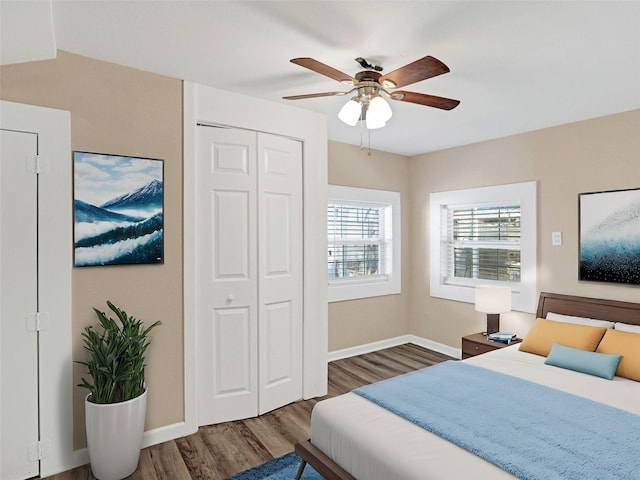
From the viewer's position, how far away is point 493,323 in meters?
3.84

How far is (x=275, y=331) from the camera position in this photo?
3.20 metres

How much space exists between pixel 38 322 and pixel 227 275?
1.22 m

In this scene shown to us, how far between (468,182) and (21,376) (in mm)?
4388

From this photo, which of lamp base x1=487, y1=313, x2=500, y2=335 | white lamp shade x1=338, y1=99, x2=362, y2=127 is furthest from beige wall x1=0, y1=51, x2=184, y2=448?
lamp base x1=487, y1=313, x2=500, y2=335

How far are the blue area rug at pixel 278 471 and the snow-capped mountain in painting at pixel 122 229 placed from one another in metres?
1.50

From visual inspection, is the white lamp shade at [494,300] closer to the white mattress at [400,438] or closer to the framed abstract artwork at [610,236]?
the framed abstract artwork at [610,236]

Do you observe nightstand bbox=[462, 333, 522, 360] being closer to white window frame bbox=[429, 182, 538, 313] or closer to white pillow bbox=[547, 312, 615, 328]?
white pillow bbox=[547, 312, 615, 328]

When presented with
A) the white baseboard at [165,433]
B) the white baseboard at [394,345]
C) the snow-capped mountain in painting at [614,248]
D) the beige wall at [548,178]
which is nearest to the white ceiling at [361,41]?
the beige wall at [548,178]

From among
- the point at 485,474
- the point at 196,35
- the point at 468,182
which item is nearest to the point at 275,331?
the point at 485,474

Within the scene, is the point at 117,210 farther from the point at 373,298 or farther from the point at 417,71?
the point at 373,298

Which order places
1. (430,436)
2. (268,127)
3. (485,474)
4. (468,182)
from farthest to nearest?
(468,182) → (268,127) → (430,436) → (485,474)

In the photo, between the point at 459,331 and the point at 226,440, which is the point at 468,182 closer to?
the point at 459,331

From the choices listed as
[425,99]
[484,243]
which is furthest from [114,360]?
[484,243]

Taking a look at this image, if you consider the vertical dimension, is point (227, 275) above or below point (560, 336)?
above
